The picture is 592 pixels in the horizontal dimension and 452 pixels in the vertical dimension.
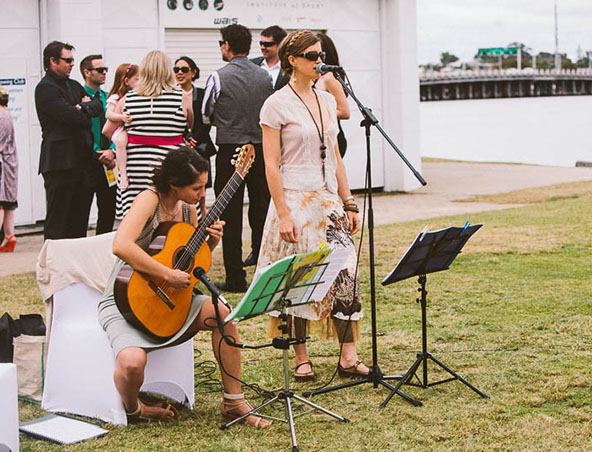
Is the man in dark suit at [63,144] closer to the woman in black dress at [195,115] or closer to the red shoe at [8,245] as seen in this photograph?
the woman in black dress at [195,115]

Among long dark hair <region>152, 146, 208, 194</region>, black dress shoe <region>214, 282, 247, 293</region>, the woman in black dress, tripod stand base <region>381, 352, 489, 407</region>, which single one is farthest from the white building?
tripod stand base <region>381, 352, 489, 407</region>

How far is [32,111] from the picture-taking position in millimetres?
12203

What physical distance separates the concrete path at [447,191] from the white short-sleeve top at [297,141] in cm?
475

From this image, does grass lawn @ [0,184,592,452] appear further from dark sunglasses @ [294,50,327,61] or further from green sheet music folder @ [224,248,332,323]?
dark sunglasses @ [294,50,327,61]

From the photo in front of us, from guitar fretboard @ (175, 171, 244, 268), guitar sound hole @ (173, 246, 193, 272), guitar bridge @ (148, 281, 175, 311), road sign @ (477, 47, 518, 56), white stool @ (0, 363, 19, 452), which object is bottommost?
white stool @ (0, 363, 19, 452)

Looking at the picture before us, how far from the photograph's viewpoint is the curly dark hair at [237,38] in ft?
25.2

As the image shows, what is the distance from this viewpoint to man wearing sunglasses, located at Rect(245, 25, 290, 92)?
25.9ft

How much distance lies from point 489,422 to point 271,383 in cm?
137

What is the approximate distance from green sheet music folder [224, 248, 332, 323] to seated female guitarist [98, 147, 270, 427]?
18.3 inches

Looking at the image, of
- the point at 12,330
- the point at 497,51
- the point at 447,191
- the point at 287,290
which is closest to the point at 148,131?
the point at 12,330

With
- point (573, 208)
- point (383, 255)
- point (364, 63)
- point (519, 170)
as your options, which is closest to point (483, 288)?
point (383, 255)

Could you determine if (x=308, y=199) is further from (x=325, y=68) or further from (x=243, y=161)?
(x=325, y=68)

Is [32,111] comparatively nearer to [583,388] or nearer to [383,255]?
[383,255]

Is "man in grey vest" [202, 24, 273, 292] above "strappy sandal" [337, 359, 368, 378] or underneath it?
above
